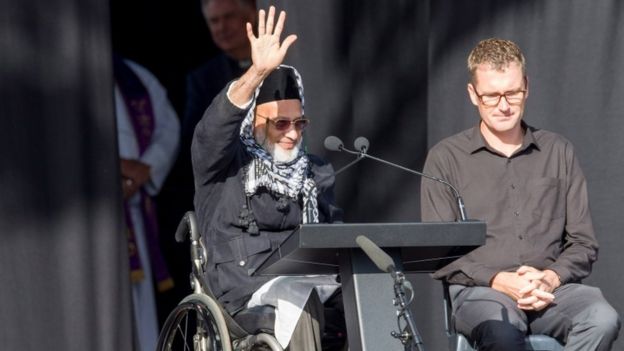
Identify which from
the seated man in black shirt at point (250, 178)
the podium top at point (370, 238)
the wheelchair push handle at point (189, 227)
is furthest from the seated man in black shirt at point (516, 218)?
the wheelchair push handle at point (189, 227)

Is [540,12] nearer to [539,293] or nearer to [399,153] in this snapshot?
[399,153]

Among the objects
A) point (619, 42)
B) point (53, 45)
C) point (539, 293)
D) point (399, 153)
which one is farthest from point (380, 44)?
point (539, 293)

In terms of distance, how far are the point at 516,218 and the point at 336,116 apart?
1663 mm

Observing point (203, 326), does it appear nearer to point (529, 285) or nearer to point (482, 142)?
point (529, 285)

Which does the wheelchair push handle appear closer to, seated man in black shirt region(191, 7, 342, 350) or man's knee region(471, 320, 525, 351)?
seated man in black shirt region(191, 7, 342, 350)

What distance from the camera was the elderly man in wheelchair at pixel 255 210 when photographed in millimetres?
4840

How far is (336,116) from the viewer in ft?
21.8

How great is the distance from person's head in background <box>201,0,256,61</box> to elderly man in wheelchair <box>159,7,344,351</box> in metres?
2.32

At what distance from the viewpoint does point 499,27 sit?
658cm

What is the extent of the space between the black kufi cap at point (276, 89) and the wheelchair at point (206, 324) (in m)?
0.56

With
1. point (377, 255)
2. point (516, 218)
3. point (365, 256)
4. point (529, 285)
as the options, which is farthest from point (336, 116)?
point (377, 255)

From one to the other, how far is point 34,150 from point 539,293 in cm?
232

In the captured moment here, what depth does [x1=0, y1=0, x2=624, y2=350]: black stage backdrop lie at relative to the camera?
5.78 meters

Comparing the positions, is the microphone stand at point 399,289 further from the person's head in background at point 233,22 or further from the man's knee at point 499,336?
the person's head in background at point 233,22
